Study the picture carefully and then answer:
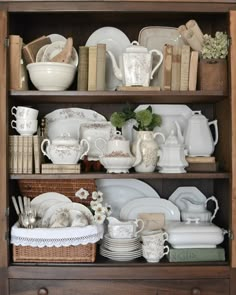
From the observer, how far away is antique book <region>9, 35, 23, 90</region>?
5.73 ft

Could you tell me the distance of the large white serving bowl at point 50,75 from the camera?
1769mm

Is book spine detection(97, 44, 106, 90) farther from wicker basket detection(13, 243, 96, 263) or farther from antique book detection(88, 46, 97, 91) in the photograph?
wicker basket detection(13, 243, 96, 263)

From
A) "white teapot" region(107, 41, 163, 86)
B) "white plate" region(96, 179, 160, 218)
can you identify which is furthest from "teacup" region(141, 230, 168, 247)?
"white teapot" region(107, 41, 163, 86)

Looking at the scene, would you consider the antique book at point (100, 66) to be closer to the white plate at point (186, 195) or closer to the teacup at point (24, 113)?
the teacup at point (24, 113)

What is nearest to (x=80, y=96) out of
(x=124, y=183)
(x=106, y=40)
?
(x=106, y=40)

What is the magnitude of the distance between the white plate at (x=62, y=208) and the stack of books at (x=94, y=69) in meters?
0.50

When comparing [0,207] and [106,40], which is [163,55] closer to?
[106,40]

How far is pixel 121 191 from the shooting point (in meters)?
2.05

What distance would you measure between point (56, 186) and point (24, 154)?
9.6 inches

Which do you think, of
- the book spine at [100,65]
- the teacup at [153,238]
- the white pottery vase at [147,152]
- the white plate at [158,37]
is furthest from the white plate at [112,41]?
the teacup at [153,238]

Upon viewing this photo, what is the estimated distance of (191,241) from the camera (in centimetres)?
178

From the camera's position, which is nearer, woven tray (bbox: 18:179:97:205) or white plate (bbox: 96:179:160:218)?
woven tray (bbox: 18:179:97:205)

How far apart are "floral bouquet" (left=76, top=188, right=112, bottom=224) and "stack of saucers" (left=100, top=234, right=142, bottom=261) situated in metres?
0.09

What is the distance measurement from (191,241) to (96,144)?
593 millimetres
